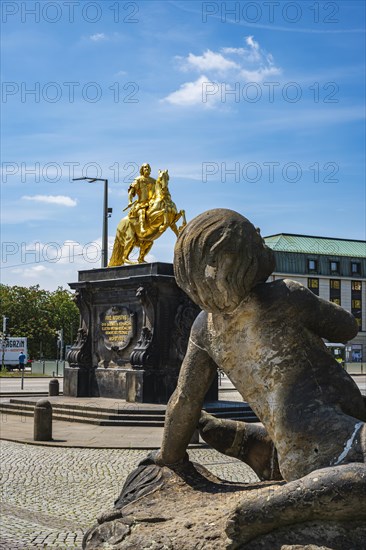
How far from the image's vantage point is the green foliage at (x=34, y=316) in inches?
3007

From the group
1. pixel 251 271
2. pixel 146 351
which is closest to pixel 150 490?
pixel 251 271

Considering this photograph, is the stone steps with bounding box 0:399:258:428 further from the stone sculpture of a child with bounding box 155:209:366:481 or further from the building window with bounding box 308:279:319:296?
the building window with bounding box 308:279:319:296

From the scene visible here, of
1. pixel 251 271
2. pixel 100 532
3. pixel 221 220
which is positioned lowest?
pixel 100 532

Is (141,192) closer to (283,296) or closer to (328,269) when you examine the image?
(283,296)

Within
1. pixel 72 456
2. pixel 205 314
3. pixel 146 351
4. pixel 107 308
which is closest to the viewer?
pixel 205 314

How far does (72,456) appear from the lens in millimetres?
12727

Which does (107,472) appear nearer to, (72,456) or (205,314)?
(72,456)

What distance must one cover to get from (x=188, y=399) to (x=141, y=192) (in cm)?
1909

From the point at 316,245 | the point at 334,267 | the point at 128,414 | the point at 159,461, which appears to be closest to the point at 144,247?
the point at 128,414

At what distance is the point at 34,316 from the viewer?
256 feet

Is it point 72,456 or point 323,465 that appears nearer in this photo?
point 323,465

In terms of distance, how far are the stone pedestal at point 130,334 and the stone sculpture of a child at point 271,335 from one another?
52.5 feet

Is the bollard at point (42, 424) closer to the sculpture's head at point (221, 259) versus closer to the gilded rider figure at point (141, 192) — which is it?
the gilded rider figure at point (141, 192)

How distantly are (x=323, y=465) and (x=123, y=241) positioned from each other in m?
19.4
